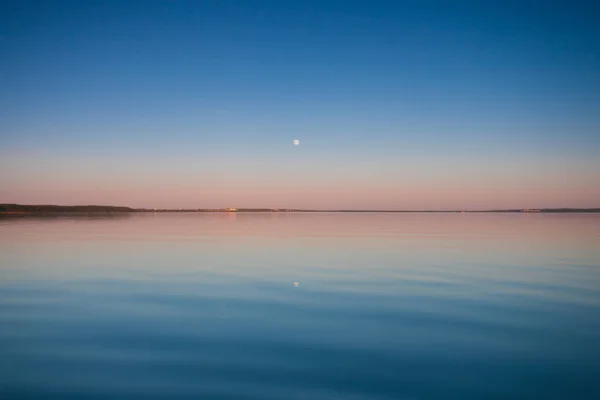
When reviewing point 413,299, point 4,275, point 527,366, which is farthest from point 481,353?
point 4,275

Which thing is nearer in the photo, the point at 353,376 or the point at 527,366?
the point at 353,376

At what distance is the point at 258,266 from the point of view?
22.5 m

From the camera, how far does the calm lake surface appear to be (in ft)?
26.3

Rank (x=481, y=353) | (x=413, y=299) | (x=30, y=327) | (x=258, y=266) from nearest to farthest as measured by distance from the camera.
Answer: (x=481, y=353) < (x=30, y=327) < (x=413, y=299) < (x=258, y=266)

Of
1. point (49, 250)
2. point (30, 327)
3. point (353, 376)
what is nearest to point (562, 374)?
point (353, 376)

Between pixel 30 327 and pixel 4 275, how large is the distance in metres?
10.1

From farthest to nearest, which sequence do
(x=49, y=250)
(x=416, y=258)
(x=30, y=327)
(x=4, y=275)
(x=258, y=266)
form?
1. (x=49, y=250)
2. (x=416, y=258)
3. (x=258, y=266)
4. (x=4, y=275)
5. (x=30, y=327)

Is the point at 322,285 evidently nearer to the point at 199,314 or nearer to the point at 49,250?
the point at 199,314

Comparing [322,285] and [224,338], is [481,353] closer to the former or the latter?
[224,338]

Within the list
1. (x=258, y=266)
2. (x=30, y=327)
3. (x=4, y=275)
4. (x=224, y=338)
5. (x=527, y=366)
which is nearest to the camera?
(x=527, y=366)

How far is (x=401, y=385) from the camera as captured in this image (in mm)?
8031

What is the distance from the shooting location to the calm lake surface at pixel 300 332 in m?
8.02

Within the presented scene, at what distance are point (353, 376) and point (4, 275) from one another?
17866 mm

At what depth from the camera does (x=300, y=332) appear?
11.2 metres
